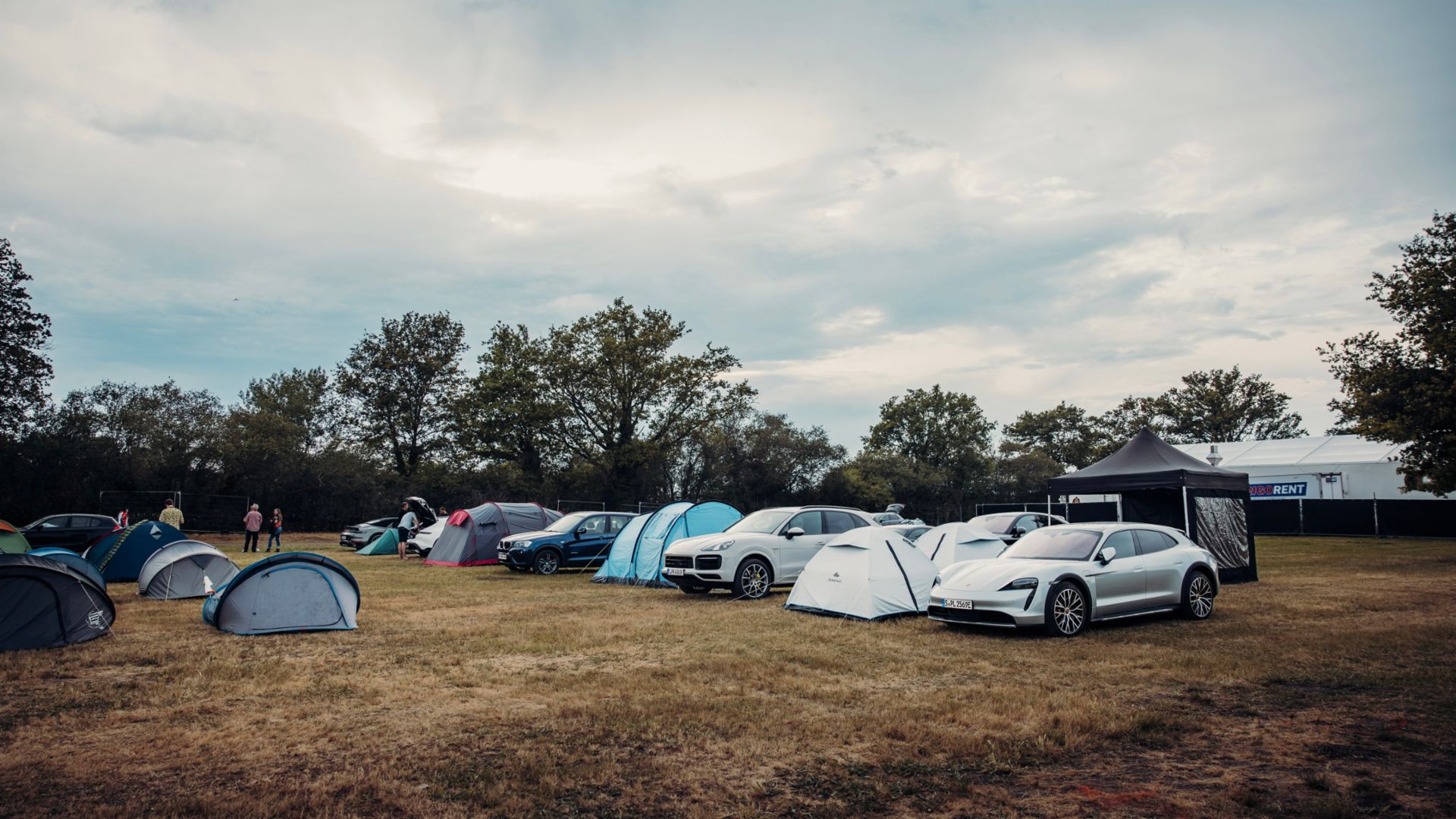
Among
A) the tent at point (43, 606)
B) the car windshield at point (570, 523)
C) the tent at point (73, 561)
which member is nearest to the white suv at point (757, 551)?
the car windshield at point (570, 523)

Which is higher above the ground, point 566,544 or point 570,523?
point 570,523

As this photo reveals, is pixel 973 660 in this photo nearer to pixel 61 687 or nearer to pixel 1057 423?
pixel 61 687

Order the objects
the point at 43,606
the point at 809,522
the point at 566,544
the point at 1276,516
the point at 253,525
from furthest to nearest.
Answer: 1. the point at 1276,516
2. the point at 253,525
3. the point at 566,544
4. the point at 809,522
5. the point at 43,606

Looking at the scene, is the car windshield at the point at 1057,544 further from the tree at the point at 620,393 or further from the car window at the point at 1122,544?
the tree at the point at 620,393

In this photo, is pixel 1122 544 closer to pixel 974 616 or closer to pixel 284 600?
pixel 974 616

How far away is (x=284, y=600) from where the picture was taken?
33.5 ft

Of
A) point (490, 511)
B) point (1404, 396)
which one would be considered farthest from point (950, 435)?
point (490, 511)

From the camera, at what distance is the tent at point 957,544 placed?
47.0 feet

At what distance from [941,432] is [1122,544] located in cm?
5616

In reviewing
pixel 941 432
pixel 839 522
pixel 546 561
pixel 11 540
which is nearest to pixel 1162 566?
pixel 839 522

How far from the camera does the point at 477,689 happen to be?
7.09 meters

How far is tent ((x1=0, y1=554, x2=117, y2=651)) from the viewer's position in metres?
8.82

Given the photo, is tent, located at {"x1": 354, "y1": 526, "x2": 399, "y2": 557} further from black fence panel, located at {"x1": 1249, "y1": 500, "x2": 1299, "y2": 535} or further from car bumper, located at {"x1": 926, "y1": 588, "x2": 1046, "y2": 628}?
black fence panel, located at {"x1": 1249, "y1": 500, "x2": 1299, "y2": 535}

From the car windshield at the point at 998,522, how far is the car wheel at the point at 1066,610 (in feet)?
23.7
